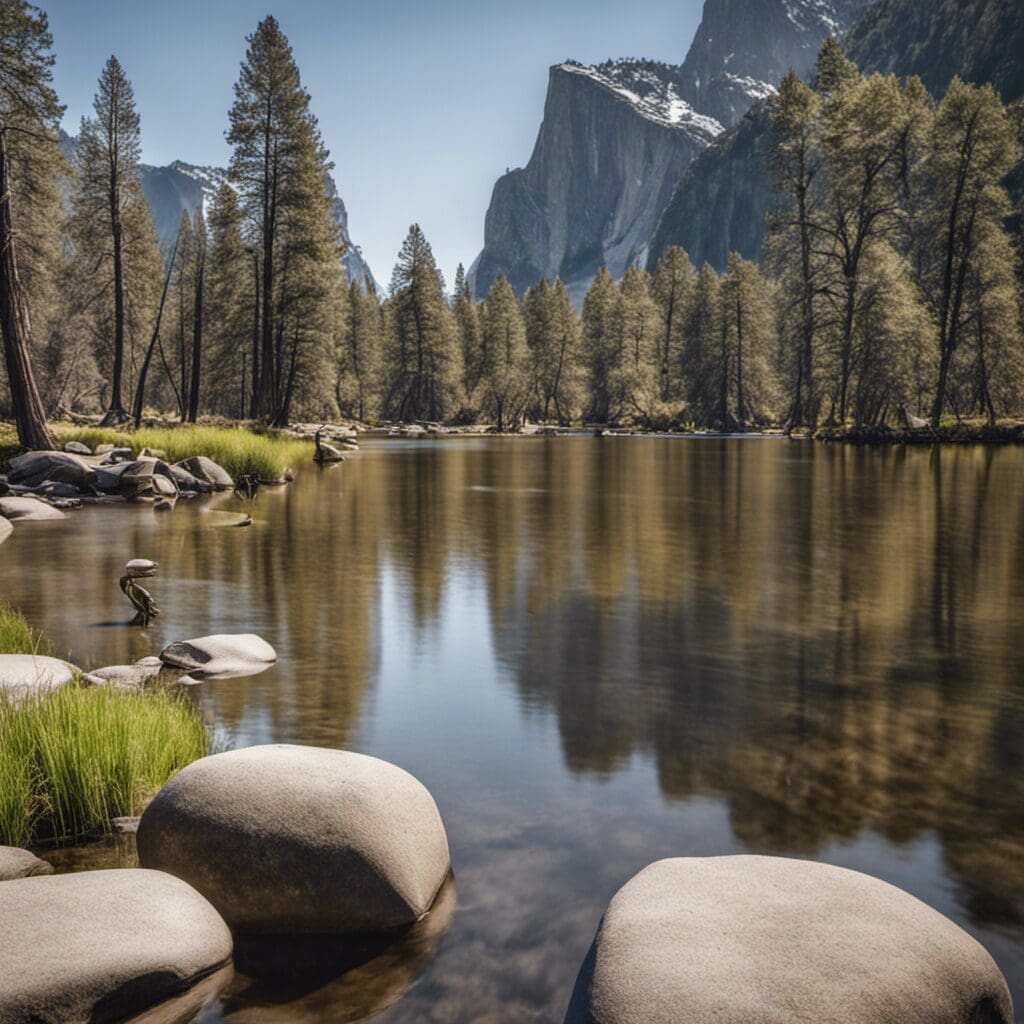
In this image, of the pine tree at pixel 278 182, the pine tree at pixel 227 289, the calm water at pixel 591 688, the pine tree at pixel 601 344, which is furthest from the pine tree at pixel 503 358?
the calm water at pixel 591 688

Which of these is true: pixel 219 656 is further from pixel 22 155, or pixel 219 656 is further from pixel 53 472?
pixel 22 155

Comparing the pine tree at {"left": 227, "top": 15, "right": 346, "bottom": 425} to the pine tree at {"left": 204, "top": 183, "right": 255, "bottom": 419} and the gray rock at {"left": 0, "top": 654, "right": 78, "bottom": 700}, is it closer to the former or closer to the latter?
the pine tree at {"left": 204, "top": 183, "right": 255, "bottom": 419}

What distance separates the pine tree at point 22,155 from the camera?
22.4 meters

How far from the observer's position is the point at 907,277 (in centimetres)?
4428

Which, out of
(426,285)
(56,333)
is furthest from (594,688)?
(426,285)

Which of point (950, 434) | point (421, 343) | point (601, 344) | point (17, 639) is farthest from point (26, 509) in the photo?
point (601, 344)

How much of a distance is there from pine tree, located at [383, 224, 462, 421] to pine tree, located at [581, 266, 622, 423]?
1213 centimetres

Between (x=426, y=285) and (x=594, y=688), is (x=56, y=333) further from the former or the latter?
(x=594, y=688)

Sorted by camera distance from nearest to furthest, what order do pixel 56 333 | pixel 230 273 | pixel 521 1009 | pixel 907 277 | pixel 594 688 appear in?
pixel 521 1009 → pixel 594 688 → pixel 907 277 → pixel 230 273 → pixel 56 333

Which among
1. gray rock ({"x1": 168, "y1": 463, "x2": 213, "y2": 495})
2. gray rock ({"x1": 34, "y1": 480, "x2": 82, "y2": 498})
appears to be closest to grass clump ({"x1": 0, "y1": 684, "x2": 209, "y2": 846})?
gray rock ({"x1": 34, "y1": 480, "x2": 82, "y2": 498})

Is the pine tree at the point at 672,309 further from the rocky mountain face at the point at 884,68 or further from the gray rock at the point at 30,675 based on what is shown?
the gray rock at the point at 30,675

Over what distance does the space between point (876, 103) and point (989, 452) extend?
17807 millimetres

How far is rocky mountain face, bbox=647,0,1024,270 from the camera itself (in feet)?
341

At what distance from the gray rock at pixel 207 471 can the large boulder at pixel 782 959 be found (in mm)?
20882
